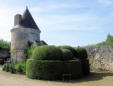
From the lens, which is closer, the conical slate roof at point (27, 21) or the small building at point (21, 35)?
the small building at point (21, 35)

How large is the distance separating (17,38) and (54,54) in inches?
582

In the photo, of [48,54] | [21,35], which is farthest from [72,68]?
[21,35]

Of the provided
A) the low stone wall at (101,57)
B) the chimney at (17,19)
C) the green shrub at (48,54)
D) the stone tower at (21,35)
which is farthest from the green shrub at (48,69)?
the chimney at (17,19)

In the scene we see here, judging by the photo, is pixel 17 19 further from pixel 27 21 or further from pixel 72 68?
pixel 72 68

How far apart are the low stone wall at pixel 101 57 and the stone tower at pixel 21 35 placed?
11022 mm

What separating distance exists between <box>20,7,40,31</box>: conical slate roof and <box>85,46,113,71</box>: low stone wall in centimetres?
1267

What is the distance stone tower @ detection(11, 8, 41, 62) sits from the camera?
24.2 metres

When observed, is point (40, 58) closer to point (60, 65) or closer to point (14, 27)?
point (60, 65)

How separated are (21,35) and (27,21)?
2.87 metres

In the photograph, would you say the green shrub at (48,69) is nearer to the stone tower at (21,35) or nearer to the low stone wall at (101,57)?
→ the low stone wall at (101,57)

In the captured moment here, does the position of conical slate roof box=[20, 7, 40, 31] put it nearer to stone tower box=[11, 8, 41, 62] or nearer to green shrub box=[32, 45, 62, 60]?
stone tower box=[11, 8, 41, 62]

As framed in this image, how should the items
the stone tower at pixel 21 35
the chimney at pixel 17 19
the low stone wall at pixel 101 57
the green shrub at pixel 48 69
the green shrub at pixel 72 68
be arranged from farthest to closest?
the chimney at pixel 17 19 → the stone tower at pixel 21 35 → the low stone wall at pixel 101 57 → the green shrub at pixel 72 68 → the green shrub at pixel 48 69

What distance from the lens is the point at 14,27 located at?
24.8 m

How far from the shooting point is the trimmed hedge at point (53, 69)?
10.8 meters
